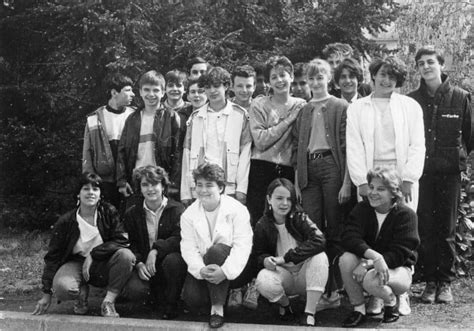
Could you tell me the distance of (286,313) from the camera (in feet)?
17.2

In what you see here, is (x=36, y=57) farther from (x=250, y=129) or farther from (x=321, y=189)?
(x=321, y=189)

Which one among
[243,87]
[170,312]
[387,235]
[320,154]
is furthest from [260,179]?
[170,312]

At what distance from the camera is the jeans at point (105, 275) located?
527 cm

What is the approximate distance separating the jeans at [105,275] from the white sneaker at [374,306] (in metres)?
1.93

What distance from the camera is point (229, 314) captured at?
17.9ft

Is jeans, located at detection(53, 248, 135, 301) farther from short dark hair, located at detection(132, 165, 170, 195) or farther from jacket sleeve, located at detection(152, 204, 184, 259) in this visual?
short dark hair, located at detection(132, 165, 170, 195)

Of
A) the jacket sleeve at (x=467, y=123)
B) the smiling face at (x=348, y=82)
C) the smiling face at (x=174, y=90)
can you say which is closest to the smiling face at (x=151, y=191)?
the smiling face at (x=174, y=90)

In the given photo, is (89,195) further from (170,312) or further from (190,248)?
(170,312)

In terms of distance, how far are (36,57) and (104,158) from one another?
4462 millimetres

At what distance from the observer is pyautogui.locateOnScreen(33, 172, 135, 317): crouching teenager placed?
5281mm

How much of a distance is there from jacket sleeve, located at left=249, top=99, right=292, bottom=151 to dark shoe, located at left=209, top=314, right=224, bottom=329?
156 centimetres

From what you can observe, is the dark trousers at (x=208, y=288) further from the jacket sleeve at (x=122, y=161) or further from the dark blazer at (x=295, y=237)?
the jacket sleeve at (x=122, y=161)

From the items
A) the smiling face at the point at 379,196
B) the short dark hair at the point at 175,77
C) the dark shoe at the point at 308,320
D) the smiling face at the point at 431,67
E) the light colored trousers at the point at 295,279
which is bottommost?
the dark shoe at the point at 308,320

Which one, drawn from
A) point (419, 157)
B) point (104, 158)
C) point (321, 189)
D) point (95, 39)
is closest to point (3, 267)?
point (104, 158)
